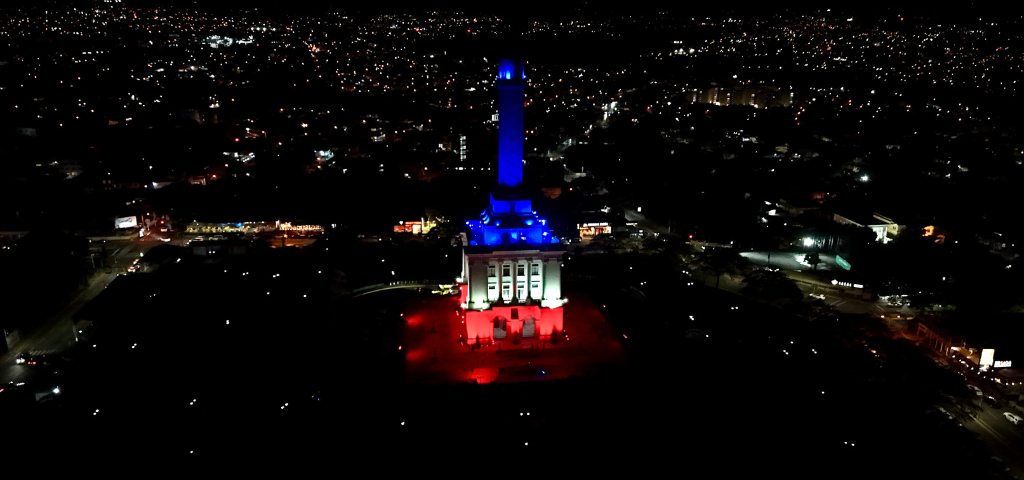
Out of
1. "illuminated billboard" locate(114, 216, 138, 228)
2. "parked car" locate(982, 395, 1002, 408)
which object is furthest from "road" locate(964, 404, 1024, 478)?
"illuminated billboard" locate(114, 216, 138, 228)

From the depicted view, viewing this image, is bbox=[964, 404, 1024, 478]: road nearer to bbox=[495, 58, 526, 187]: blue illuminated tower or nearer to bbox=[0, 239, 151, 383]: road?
bbox=[495, 58, 526, 187]: blue illuminated tower

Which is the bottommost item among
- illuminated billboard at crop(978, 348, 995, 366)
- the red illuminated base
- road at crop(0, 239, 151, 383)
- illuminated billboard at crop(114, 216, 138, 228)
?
road at crop(0, 239, 151, 383)

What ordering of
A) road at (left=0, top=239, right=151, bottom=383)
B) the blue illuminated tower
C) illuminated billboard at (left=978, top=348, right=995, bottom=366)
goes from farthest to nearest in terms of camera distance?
the blue illuminated tower
road at (left=0, top=239, right=151, bottom=383)
illuminated billboard at (left=978, top=348, right=995, bottom=366)

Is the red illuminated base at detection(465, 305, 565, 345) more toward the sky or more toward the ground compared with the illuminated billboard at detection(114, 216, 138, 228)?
more toward the ground

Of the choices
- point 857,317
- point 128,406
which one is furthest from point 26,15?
point 857,317

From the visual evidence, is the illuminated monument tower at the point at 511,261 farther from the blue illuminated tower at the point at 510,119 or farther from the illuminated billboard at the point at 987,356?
the illuminated billboard at the point at 987,356

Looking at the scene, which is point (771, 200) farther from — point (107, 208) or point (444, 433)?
point (107, 208)

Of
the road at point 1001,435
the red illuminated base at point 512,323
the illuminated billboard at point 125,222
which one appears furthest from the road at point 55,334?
the road at point 1001,435
